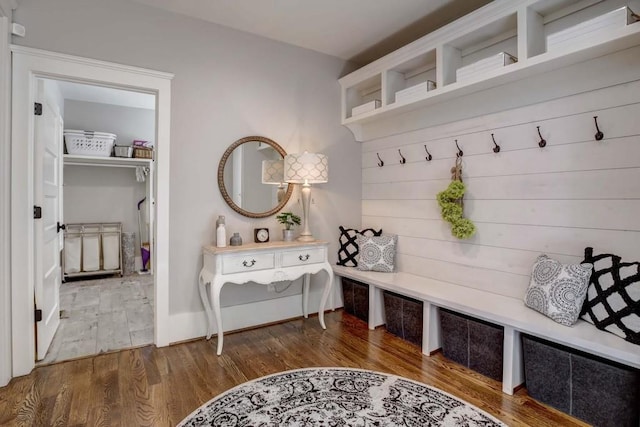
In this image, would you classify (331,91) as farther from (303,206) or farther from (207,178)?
(207,178)

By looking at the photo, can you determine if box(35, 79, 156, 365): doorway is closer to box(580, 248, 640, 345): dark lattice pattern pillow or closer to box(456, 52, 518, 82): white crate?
box(456, 52, 518, 82): white crate

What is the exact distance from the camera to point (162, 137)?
8.83 ft

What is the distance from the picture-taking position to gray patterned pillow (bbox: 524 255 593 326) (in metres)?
1.92

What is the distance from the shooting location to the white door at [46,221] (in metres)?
2.39

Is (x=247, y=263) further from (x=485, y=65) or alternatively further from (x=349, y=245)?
(x=485, y=65)

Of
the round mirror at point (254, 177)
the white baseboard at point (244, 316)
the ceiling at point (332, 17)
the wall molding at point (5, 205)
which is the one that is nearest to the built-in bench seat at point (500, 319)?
the white baseboard at point (244, 316)

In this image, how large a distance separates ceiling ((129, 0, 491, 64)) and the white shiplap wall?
2.79 feet

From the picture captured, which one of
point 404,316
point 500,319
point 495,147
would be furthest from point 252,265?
point 495,147

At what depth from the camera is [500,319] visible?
209 centimetres

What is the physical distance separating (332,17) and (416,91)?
0.90 m

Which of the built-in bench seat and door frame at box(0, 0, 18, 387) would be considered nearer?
the built-in bench seat

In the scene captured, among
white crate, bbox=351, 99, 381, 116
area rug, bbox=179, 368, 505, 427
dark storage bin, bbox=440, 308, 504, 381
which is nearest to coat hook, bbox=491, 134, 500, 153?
white crate, bbox=351, 99, 381, 116

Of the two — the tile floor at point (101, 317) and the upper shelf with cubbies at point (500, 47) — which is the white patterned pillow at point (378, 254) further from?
the tile floor at point (101, 317)

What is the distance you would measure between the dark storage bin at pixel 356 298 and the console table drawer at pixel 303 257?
524 millimetres
